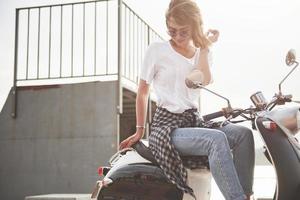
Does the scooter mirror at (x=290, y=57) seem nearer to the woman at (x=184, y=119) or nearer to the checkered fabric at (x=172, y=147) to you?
the woman at (x=184, y=119)

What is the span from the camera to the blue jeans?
1828 mm

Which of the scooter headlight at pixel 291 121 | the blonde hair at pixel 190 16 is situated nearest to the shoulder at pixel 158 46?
the blonde hair at pixel 190 16

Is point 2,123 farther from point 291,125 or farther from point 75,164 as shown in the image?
point 291,125

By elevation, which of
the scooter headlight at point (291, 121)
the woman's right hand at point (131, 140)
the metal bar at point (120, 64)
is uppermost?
the metal bar at point (120, 64)

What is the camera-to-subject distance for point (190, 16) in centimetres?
211

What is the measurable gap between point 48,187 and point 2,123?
1305mm

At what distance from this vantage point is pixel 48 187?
7488mm

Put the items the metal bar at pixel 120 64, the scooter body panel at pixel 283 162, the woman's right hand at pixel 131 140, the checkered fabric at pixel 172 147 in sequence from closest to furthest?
the scooter body panel at pixel 283 162 → the checkered fabric at pixel 172 147 → the woman's right hand at pixel 131 140 → the metal bar at pixel 120 64

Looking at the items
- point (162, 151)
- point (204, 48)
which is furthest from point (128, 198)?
point (204, 48)

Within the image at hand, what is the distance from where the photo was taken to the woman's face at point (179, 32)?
2.13 meters

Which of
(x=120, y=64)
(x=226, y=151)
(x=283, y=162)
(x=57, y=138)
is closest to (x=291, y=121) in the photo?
(x=283, y=162)

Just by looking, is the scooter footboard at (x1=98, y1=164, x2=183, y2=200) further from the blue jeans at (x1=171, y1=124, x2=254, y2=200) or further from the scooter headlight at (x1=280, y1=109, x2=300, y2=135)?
the scooter headlight at (x1=280, y1=109, x2=300, y2=135)

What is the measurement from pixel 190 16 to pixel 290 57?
0.44 m

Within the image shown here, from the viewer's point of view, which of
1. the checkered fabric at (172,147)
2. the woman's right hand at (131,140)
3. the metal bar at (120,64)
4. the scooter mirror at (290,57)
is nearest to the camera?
the checkered fabric at (172,147)
